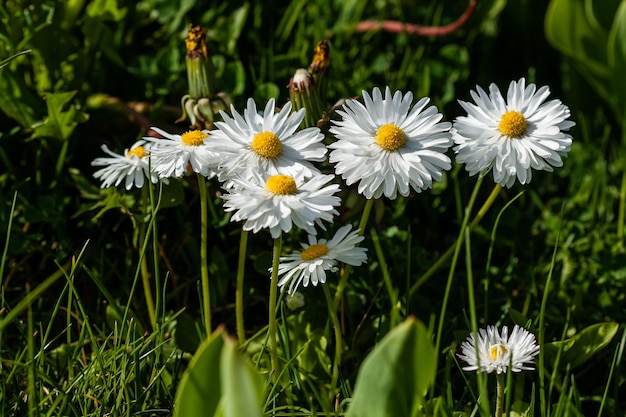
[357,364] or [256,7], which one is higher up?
[256,7]

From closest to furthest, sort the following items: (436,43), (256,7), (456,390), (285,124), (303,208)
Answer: (303,208)
(285,124)
(456,390)
(256,7)
(436,43)

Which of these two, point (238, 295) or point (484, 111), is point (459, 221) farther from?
point (238, 295)

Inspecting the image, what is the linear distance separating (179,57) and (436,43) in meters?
0.83

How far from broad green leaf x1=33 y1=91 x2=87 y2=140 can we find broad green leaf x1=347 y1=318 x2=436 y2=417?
1.00 m

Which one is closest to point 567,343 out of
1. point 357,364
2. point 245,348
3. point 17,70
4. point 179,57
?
point 357,364

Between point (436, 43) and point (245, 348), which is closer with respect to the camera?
point (245, 348)

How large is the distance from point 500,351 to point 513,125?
372mm

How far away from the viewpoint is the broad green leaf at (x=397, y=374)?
944 mm

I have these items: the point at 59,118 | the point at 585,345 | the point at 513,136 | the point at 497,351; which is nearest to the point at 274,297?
the point at 497,351

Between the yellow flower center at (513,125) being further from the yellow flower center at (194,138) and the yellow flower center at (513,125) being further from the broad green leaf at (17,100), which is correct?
the broad green leaf at (17,100)

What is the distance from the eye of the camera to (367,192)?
127 centimetres

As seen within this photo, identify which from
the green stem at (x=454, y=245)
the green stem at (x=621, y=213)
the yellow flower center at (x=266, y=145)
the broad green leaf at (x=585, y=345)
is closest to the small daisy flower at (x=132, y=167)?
the yellow flower center at (x=266, y=145)

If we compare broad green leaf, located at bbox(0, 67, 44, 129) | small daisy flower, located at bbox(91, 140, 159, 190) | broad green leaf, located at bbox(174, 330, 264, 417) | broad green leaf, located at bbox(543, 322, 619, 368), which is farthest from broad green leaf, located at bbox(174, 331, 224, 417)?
broad green leaf, located at bbox(0, 67, 44, 129)

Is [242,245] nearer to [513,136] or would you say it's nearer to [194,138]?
[194,138]
